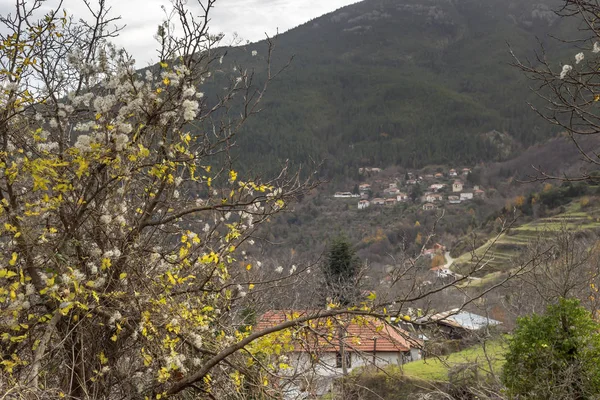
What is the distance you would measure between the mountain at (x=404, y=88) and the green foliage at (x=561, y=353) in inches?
2430

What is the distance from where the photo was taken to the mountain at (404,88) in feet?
325

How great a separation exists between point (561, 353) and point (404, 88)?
394ft

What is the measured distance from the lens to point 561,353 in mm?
5965

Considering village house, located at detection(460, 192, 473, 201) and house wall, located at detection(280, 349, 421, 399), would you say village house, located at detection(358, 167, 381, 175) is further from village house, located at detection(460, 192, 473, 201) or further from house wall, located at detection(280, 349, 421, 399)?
house wall, located at detection(280, 349, 421, 399)

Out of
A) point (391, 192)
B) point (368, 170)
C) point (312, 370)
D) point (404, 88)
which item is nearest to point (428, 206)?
point (391, 192)

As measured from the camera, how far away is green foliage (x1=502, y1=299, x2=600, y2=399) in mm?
5831

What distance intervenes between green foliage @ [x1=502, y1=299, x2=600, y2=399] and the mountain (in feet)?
202

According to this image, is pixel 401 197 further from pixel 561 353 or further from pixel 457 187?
pixel 561 353

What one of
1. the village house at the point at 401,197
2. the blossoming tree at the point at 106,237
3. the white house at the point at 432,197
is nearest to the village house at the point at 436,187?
the white house at the point at 432,197

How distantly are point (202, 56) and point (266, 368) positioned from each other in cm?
233

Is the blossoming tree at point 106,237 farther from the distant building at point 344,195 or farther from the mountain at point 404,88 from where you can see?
the distant building at point 344,195

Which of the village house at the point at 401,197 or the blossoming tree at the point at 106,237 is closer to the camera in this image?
the blossoming tree at the point at 106,237

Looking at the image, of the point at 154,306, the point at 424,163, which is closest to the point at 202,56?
Result: the point at 154,306

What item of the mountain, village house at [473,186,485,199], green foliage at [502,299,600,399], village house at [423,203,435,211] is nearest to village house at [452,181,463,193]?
village house at [473,186,485,199]
